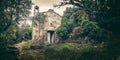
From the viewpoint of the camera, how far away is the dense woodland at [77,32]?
24.0 meters

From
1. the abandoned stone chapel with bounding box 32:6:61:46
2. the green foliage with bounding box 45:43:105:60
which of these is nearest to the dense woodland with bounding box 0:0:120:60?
the green foliage with bounding box 45:43:105:60

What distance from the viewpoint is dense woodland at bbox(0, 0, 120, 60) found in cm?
2397

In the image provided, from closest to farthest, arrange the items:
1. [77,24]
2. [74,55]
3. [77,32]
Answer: [74,55], [77,32], [77,24]

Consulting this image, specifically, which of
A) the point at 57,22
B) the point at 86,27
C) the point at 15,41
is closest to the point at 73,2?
the point at 86,27

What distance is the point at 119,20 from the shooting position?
888 inches

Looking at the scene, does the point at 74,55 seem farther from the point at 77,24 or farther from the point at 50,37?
the point at 50,37

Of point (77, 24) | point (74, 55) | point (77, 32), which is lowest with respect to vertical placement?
point (74, 55)

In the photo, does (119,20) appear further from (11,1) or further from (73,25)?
(73,25)

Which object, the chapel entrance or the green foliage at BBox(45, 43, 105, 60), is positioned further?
the chapel entrance

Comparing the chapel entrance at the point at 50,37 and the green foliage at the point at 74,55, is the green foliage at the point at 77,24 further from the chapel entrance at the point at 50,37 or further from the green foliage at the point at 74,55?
the green foliage at the point at 74,55

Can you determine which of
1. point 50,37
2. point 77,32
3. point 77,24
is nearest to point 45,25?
point 50,37

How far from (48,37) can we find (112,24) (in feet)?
85.0

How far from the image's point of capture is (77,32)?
4259cm

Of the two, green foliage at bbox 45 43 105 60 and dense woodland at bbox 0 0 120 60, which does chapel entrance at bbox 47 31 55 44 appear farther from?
green foliage at bbox 45 43 105 60
